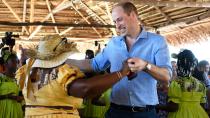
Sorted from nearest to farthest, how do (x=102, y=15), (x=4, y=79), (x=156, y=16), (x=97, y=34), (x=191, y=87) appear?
(x=191, y=87)
(x=4, y=79)
(x=156, y=16)
(x=102, y=15)
(x=97, y=34)

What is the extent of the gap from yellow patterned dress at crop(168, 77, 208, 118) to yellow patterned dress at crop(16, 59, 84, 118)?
9.16 feet

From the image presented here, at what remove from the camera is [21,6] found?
38.9 feet

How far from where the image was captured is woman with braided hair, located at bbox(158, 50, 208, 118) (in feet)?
17.6

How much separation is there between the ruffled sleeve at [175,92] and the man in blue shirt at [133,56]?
226cm

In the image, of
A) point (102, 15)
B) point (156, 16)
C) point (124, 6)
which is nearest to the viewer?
point (124, 6)

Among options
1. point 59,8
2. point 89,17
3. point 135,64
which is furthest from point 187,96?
point 89,17

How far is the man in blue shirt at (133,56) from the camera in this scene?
301 cm

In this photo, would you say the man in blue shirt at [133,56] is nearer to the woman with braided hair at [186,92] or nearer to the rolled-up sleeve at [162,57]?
the rolled-up sleeve at [162,57]

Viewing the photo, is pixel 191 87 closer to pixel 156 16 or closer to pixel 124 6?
pixel 124 6

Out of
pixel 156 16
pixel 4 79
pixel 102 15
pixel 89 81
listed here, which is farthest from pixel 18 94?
pixel 102 15

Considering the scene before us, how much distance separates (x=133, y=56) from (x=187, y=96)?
8.48 ft

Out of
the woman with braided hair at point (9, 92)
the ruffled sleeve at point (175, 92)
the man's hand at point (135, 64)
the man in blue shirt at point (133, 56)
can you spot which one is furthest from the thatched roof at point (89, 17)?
the man's hand at point (135, 64)

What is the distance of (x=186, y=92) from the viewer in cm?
543

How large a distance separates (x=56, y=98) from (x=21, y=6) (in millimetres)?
9593
